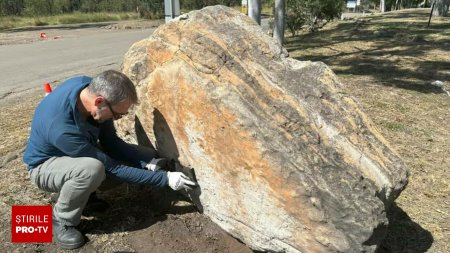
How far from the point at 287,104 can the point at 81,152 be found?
1.23m

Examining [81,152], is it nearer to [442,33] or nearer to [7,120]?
[7,120]

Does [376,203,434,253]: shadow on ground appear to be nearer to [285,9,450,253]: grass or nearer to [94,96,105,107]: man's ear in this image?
[285,9,450,253]: grass

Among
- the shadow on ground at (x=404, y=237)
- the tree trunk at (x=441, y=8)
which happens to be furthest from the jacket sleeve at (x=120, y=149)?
the tree trunk at (x=441, y=8)

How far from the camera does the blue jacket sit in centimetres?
252

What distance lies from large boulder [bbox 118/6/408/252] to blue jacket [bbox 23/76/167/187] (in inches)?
15.5

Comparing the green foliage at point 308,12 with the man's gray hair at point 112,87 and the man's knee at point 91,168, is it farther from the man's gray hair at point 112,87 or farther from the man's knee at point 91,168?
the man's knee at point 91,168

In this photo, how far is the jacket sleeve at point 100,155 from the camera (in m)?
2.53

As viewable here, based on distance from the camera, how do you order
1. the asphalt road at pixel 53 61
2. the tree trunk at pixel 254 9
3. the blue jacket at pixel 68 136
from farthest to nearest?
1. the asphalt road at pixel 53 61
2. the tree trunk at pixel 254 9
3. the blue jacket at pixel 68 136

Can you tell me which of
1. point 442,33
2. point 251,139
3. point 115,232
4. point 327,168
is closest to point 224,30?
point 251,139

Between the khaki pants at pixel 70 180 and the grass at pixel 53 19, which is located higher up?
the grass at pixel 53 19

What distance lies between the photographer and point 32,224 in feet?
9.61

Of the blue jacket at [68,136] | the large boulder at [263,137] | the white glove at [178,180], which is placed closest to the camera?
the large boulder at [263,137]

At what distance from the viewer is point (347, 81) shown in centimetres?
688

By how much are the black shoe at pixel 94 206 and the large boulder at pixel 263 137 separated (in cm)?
56
